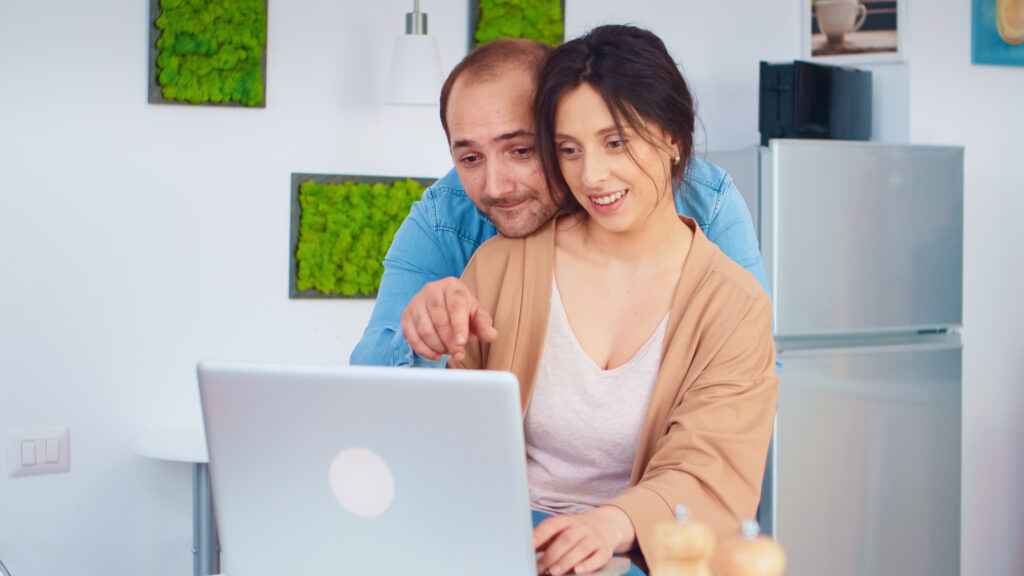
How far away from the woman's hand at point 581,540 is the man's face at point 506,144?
18.7 inches

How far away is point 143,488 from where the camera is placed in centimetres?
292

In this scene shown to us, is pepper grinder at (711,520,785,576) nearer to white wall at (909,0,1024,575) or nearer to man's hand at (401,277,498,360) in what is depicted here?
man's hand at (401,277,498,360)

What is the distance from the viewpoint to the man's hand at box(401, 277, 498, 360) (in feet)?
3.39

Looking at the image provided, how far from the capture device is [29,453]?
2.79m

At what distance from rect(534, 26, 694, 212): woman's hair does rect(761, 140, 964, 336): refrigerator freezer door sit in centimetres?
171

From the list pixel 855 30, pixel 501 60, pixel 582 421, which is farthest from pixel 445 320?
pixel 855 30

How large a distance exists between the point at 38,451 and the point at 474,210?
5.81 feet

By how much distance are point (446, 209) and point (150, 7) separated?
1.68m

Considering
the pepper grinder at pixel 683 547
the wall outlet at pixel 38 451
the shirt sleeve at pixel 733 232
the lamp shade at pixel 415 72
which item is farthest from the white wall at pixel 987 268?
the pepper grinder at pixel 683 547

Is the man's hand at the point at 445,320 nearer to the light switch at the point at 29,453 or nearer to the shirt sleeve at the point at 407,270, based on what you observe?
the shirt sleeve at the point at 407,270

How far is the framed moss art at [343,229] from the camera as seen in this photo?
3.03 metres

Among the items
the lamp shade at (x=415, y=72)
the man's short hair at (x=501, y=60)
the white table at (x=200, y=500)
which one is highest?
the lamp shade at (x=415, y=72)

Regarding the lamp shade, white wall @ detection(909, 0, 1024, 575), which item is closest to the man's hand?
the lamp shade

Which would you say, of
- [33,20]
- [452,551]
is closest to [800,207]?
[33,20]
